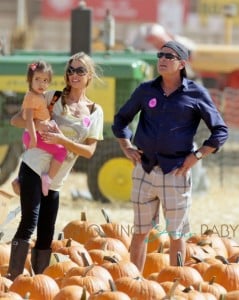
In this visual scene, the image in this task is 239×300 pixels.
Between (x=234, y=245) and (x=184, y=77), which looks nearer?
(x=184, y=77)

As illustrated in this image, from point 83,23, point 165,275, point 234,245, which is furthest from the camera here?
point 83,23

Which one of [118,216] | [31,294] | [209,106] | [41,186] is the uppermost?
[209,106]

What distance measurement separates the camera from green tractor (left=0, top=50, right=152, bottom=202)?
12359mm

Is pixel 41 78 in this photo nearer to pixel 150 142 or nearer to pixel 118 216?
pixel 150 142

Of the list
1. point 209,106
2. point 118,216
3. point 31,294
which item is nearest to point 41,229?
point 31,294

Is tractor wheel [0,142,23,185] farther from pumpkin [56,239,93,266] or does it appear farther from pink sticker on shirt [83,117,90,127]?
pink sticker on shirt [83,117,90,127]

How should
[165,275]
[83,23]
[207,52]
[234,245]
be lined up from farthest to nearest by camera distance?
[207,52] → [83,23] → [234,245] → [165,275]

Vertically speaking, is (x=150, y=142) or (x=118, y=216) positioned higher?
(x=150, y=142)

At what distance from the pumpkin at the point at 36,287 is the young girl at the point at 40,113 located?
60cm

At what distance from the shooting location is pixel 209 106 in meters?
6.91

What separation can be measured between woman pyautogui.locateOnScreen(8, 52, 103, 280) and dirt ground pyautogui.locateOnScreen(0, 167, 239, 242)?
1.87m

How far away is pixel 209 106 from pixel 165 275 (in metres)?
1.01

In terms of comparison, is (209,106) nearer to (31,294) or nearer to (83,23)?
(31,294)

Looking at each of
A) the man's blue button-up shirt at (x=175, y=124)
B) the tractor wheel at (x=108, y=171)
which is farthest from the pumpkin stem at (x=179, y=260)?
the tractor wheel at (x=108, y=171)
